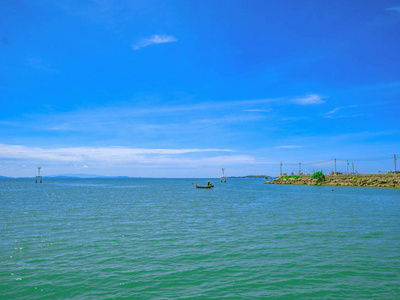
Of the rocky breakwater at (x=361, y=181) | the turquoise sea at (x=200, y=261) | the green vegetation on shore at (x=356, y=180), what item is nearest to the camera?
the turquoise sea at (x=200, y=261)

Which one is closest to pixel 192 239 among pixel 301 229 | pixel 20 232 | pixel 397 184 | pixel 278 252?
pixel 278 252

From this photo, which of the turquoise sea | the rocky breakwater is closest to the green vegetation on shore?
the rocky breakwater

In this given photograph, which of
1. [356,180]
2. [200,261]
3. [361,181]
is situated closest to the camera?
[200,261]

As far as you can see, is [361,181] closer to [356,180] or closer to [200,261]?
[356,180]

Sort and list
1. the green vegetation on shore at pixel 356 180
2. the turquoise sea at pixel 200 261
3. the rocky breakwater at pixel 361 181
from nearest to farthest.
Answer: the turquoise sea at pixel 200 261, the rocky breakwater at pixel 361 181, the green vegetation on shore at pixel 356 180

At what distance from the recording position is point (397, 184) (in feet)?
348

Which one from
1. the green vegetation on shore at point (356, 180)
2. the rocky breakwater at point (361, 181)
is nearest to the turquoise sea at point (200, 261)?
the rocky breakwater at point (361, 181)

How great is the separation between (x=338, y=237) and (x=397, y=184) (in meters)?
107

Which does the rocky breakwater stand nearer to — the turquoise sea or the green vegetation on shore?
the green vegetation on shore

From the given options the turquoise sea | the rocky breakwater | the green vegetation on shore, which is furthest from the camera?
the green vegetation on shore

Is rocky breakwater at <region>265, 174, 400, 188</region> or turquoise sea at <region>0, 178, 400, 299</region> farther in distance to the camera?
rocky breakwater at <region>265, 174, 400, 188</region>

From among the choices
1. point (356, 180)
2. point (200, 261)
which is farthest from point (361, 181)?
point (200, 261)

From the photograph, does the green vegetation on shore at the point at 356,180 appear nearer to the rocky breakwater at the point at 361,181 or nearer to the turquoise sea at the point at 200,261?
the rocky breakwater at the point at 361,181

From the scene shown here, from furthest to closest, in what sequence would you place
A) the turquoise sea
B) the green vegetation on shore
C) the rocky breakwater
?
the green vegetation on shore → the rocky breakwater → the turquoise sea
